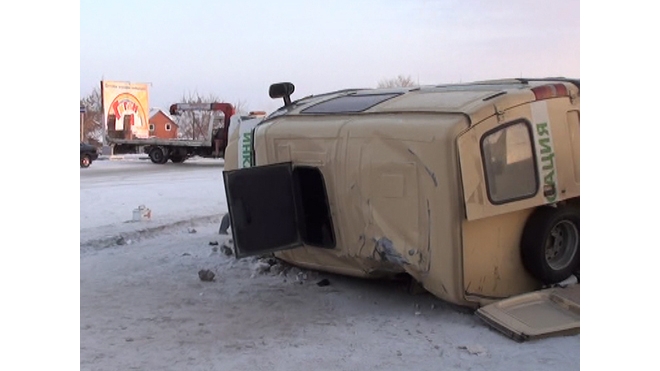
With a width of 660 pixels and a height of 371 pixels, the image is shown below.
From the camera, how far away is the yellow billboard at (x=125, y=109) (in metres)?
32.3

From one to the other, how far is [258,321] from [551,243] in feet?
9.14

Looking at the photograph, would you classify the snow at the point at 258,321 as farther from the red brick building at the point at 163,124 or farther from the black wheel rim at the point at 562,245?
the red brick building at the point at 163,124

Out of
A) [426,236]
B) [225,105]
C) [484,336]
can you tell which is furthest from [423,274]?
[225,105]

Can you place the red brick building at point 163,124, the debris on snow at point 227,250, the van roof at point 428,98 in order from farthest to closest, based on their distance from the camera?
the red brick building at point 163,124
the debris on snow at point 227,250
the van roof at point 428,98

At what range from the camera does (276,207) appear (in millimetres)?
6809

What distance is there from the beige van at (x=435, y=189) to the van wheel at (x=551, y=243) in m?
0.01

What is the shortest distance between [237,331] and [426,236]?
176 cm

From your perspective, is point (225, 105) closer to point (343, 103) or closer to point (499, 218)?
point (343, 103)

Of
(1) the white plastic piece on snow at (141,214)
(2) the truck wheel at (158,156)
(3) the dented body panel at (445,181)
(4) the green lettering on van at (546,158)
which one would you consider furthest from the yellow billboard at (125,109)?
(4) the green lettering on van at (546,158)

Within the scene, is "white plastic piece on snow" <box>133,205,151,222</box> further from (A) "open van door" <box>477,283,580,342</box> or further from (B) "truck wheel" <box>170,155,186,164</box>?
(B) "truck wheel" <box>170,155,186,164</box>

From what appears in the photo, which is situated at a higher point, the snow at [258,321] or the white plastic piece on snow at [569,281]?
the white plastic piece on snow at [569,281]

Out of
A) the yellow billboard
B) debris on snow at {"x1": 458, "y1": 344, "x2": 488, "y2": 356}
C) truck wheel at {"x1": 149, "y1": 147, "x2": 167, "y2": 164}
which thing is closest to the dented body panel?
debris on snow at {"x1": 458, "y1": 344, "x2": 488, "y2": 356}

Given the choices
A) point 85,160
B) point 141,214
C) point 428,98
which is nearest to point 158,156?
point 85,160

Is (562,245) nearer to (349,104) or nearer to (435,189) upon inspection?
(435,189)
